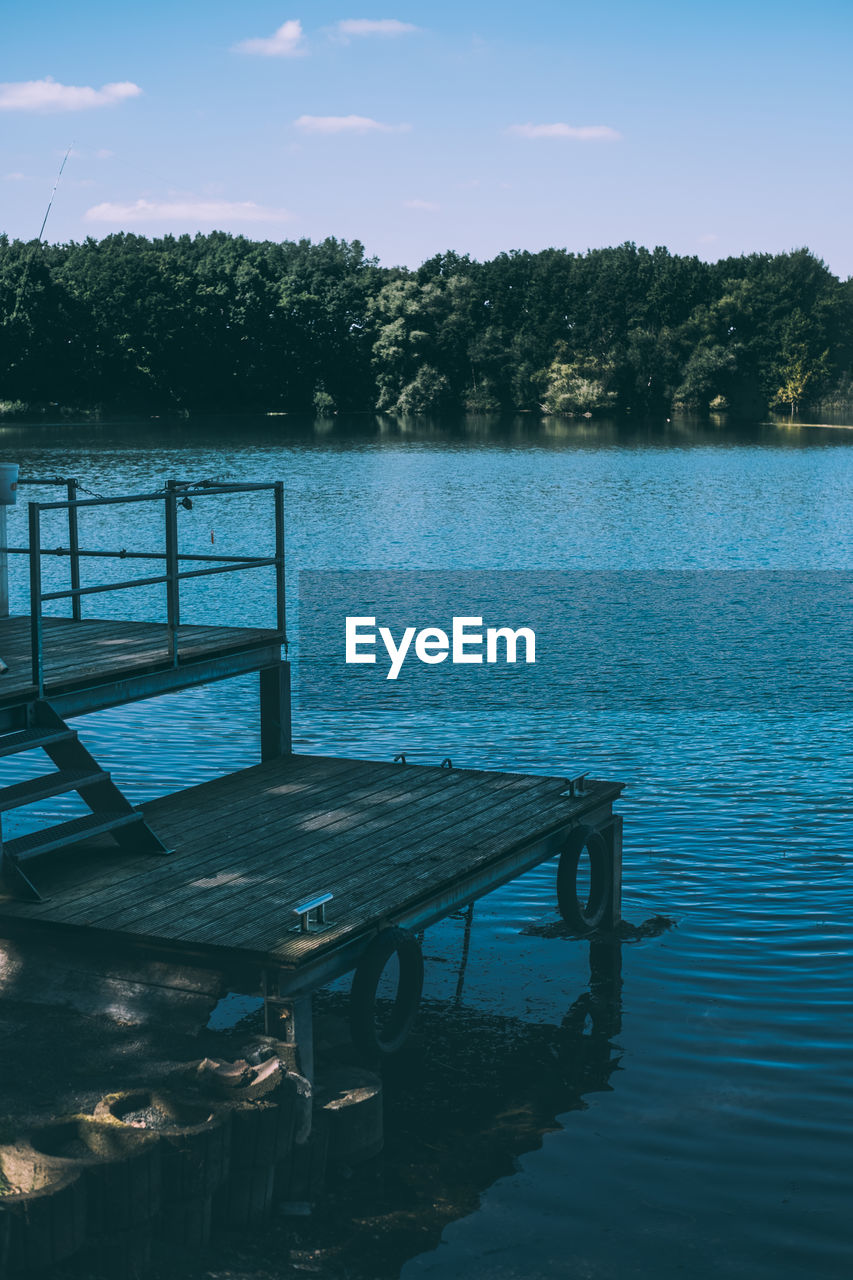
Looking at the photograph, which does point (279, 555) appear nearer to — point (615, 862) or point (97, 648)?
point (97, 648)

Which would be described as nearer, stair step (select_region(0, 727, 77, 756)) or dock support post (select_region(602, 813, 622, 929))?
stair step (select_region(0, 727, 77, 756))

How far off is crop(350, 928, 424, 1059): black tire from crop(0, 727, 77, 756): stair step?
2.50 m

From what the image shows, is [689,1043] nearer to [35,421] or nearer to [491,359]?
[35,421]

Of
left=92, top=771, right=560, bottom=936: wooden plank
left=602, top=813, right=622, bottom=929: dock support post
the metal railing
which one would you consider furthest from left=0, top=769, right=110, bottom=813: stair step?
left=602, top=813, right=622, bottom=929: dock support post

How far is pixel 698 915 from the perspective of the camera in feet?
42.9

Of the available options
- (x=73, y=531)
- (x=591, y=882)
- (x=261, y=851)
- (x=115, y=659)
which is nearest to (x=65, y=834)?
(x=261, y=851)

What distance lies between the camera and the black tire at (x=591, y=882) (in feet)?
38.1

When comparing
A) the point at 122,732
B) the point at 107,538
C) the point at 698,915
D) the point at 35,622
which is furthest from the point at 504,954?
the point at 107,538

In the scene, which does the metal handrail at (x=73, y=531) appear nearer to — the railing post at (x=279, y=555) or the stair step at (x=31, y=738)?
the railing post at (x=279, y=555)

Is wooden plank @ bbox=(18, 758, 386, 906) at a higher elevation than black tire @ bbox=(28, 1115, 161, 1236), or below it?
higher

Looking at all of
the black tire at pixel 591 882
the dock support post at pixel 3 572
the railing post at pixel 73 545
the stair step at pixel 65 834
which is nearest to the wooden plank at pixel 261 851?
the stair step at pixel 65 834

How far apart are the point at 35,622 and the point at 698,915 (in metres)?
6.64

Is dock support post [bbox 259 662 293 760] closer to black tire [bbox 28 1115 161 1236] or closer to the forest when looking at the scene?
black tire [bbox 28 1115 161 1236]

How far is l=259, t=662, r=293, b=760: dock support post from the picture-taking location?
523 inches
